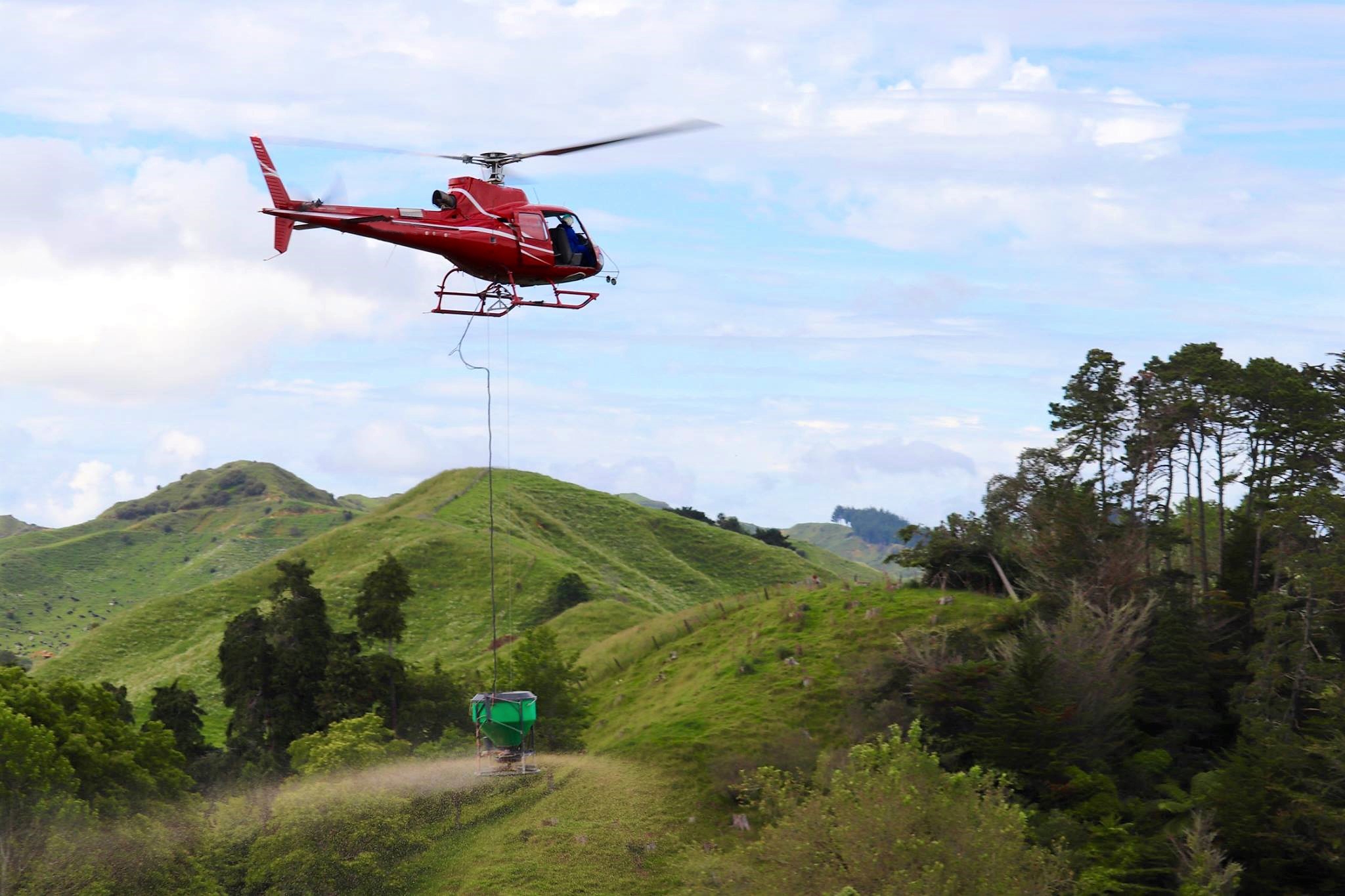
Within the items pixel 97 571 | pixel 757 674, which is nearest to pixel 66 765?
pixel 757 674

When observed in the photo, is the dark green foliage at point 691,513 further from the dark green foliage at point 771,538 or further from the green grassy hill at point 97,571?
the green grassy hill at point 97,571

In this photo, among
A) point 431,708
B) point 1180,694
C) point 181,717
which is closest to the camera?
point 1180,694

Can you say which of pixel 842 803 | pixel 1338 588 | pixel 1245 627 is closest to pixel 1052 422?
pixel 1245 627

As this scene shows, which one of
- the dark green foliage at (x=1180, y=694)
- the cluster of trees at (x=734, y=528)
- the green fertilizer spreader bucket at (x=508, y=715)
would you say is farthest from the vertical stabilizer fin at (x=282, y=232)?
the cluster of trees at (x=734, y=528)

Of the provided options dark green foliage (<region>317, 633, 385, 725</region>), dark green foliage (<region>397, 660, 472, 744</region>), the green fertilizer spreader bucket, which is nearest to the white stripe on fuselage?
the green fertilizer spreader bucket

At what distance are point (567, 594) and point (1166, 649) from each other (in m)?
55.0

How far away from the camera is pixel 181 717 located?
2589 inches

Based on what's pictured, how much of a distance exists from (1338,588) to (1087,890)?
1817 cm

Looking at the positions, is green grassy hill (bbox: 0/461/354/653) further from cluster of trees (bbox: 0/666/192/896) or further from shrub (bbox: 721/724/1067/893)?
shrub (bbox: 721/724/1067/893)

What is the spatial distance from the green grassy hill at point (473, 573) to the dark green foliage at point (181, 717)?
65.3 feet

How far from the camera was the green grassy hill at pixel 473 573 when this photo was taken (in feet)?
325

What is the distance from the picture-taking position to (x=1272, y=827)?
48.5 metres

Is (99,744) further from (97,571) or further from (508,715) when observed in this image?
(97,571)

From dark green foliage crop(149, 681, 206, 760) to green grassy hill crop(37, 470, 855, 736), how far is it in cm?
1991
